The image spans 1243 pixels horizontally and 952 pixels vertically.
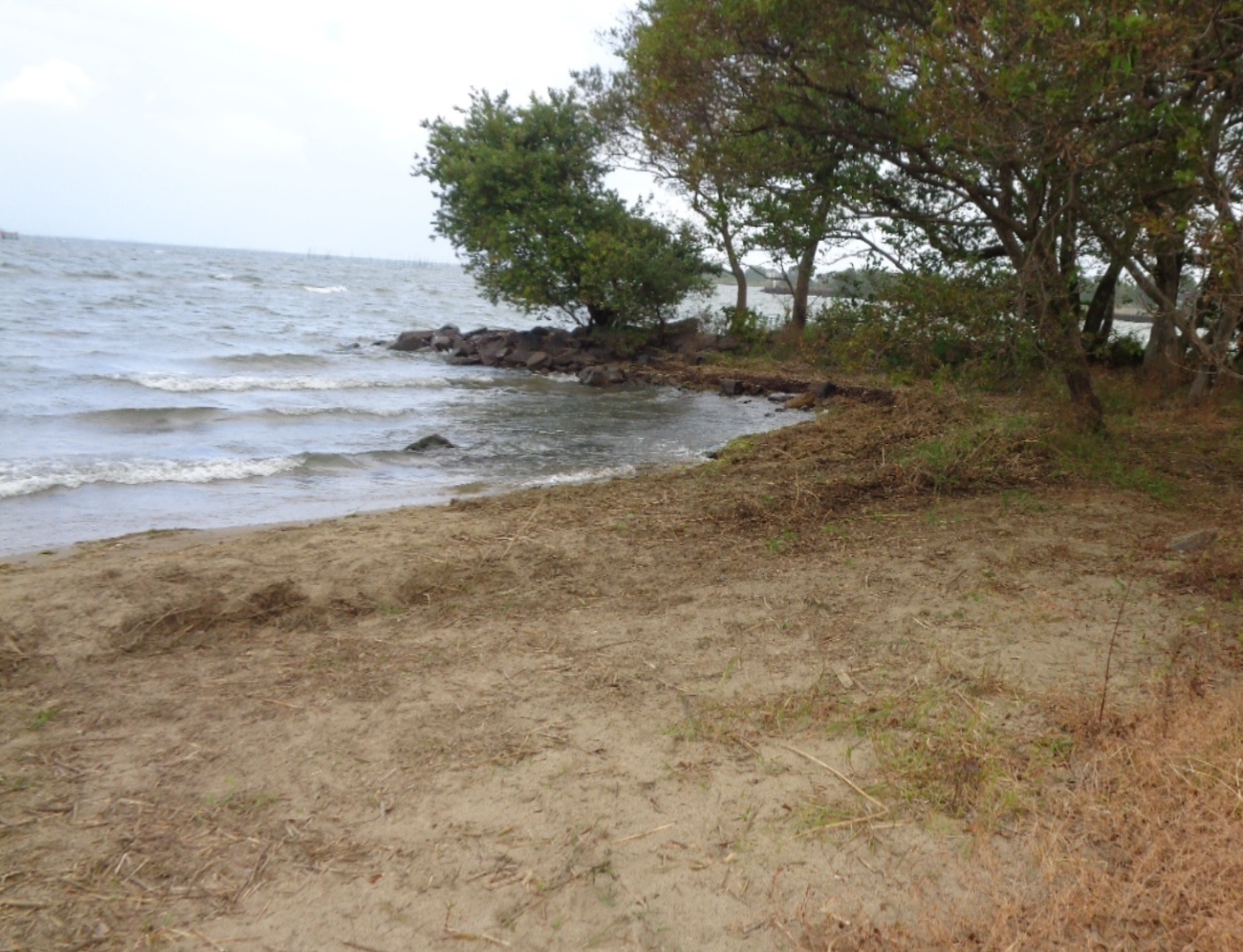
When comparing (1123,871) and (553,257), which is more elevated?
(553,257)

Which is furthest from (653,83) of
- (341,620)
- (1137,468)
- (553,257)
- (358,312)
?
(358,312)

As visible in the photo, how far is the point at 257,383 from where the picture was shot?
19922 millimetres

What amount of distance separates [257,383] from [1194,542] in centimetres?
1768

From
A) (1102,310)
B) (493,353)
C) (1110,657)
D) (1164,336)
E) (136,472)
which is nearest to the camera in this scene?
(1110,657)

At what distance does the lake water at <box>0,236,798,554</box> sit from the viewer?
33.8ft

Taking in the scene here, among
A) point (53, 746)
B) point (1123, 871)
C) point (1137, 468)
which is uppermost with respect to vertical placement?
point (1137, 468)

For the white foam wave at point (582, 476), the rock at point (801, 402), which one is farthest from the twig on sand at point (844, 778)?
the rock at point (801, 402)

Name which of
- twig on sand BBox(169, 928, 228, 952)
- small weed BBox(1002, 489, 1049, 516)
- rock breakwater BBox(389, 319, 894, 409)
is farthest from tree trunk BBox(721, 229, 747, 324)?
twig on sand BBox(169, 928, 228, 952)

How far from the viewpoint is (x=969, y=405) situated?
1276cm

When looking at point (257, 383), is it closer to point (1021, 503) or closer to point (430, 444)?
point (430, 444)

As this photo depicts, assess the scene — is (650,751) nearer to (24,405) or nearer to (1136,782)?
(1136,782)

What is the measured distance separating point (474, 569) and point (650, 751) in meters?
2.87

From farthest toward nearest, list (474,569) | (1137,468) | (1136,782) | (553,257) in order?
(553,257) < (1137,468) < (474,569) < (1136,782)

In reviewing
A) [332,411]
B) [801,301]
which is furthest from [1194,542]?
[801,301]
